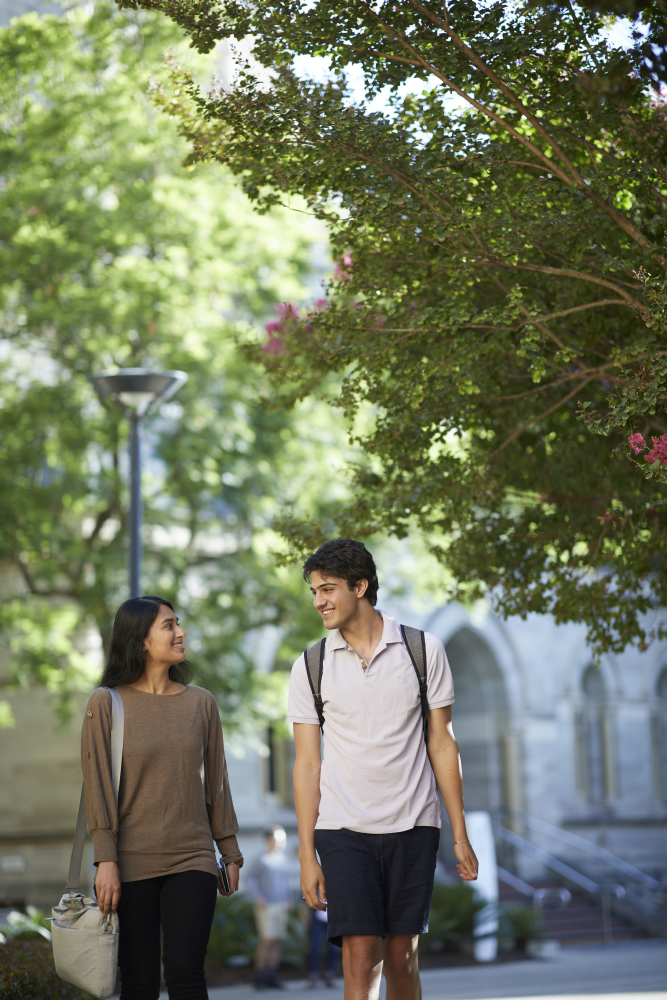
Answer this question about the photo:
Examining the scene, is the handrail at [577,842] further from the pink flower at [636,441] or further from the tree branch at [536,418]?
the pink flower at [636,441]

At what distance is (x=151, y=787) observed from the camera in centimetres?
452

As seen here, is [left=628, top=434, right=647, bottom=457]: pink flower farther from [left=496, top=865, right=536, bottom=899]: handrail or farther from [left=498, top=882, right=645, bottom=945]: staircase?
[left=496, top=865, right=536, bottom=899]: handrail

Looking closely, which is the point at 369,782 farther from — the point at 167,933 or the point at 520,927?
the point at 520,927

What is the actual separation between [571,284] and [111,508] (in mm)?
9413

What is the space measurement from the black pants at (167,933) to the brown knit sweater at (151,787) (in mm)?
56

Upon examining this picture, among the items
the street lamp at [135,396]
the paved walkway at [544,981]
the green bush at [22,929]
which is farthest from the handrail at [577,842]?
the street lamp at [135,396]

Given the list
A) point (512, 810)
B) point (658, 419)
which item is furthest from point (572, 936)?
point (658, 419)

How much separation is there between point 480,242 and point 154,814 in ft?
9.52

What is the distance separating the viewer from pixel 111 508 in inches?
592

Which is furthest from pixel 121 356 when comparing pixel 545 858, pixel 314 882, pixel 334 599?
pixel 545 858

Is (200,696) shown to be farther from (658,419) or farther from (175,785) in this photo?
(658,419)

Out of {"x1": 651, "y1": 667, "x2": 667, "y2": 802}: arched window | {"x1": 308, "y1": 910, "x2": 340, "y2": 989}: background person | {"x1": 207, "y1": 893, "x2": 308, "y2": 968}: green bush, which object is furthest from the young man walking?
{"x1": 651, "y1": 667, "x2": 667, "y2": 802}: arched window

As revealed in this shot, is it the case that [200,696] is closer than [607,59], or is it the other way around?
[200,696]

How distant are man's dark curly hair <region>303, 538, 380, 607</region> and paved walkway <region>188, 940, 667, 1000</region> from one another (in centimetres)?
837
